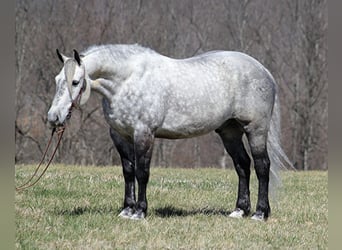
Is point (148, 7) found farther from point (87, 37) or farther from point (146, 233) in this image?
point (146, 233)

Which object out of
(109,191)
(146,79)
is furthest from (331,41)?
(109,191)

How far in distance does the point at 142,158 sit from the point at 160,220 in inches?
26.6

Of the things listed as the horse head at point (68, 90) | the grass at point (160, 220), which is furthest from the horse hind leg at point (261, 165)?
the horse head at point (68, 90)

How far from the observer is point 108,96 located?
18.5ft

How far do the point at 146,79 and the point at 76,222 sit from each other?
162 centimetres

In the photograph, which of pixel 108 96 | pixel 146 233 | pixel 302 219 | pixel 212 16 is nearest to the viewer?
pixel 146 233

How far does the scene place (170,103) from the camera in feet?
18.7

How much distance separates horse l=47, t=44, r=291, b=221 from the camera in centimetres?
555

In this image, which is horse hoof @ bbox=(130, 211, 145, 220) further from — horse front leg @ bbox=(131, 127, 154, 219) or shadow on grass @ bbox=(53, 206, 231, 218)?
shadow on grass @ bbox=(53, 206, 231, 218)

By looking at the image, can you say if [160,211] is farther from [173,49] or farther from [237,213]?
[173,49]

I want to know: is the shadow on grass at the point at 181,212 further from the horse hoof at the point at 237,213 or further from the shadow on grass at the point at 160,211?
the horse hoof at the point at 237,213

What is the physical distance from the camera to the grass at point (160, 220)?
4.62 metres

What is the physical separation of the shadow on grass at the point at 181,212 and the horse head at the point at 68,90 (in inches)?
66.5

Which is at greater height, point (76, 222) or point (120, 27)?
point (120, 27)
